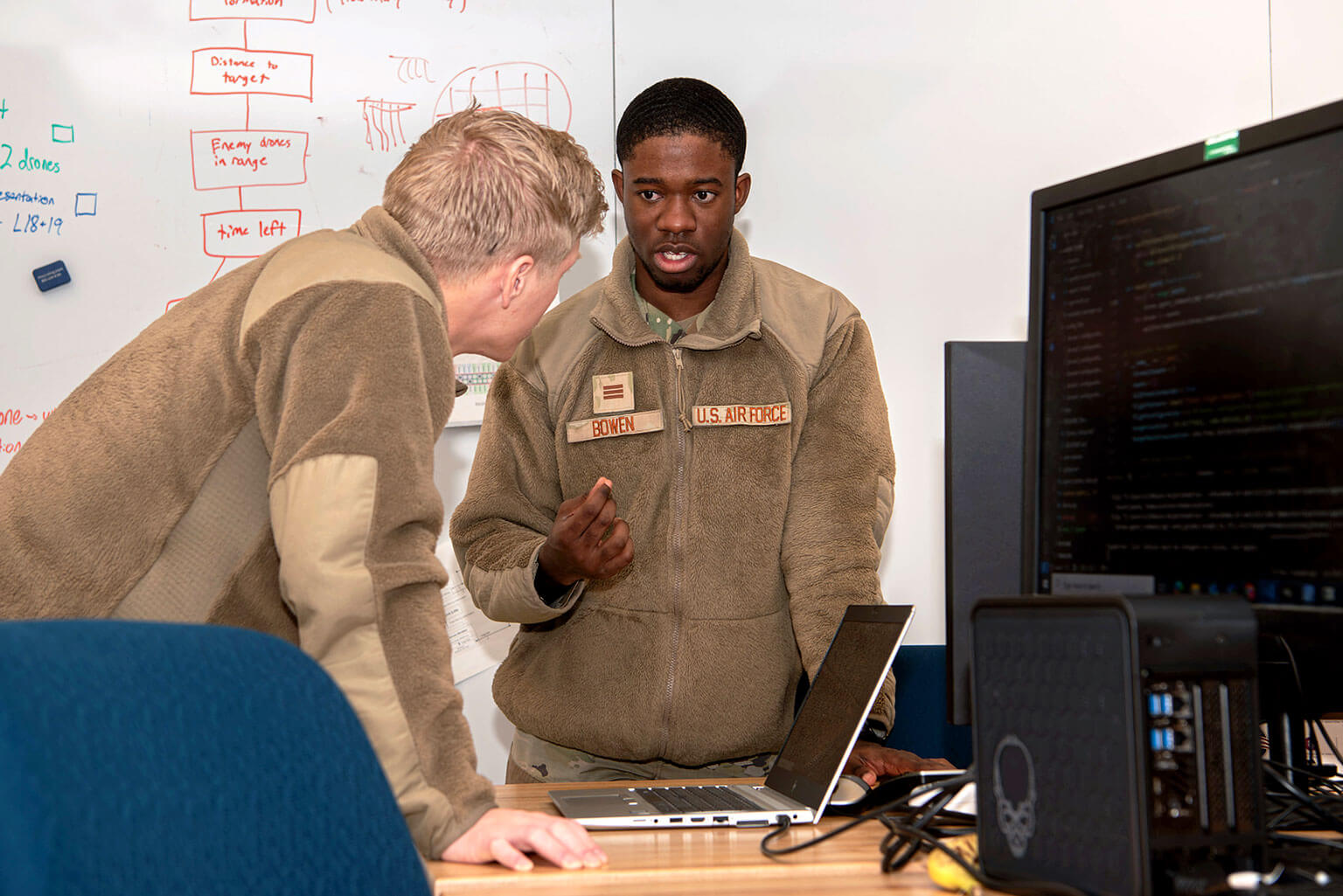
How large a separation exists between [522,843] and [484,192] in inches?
28.0

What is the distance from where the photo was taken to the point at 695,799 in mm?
1249

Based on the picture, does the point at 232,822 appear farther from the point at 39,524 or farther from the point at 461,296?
the point at 461,296

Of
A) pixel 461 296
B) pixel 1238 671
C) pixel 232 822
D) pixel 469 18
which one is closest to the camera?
pixel 232 822

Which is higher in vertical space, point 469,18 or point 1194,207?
point 469,18

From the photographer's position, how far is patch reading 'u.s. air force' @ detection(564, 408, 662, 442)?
1.78 m

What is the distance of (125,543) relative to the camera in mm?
1105

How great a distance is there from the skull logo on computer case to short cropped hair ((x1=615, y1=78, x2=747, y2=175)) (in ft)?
4.18

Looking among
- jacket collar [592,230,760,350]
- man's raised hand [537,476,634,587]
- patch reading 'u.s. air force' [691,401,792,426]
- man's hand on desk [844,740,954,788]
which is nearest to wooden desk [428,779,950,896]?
man's hand on desk [844,740,954,788]

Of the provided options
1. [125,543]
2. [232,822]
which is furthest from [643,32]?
[232,822]

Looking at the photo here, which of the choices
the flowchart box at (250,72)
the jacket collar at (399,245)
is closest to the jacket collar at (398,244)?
the jacket collar at (399,245)

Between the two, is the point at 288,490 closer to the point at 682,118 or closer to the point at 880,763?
the point at 880,763

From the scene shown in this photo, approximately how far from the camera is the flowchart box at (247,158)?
2.52m

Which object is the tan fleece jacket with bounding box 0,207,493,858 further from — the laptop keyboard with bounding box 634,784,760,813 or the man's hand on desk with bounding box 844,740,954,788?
the man's hand on desk with bounding box 844,740,954,788

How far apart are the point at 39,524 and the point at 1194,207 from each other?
109 cm
